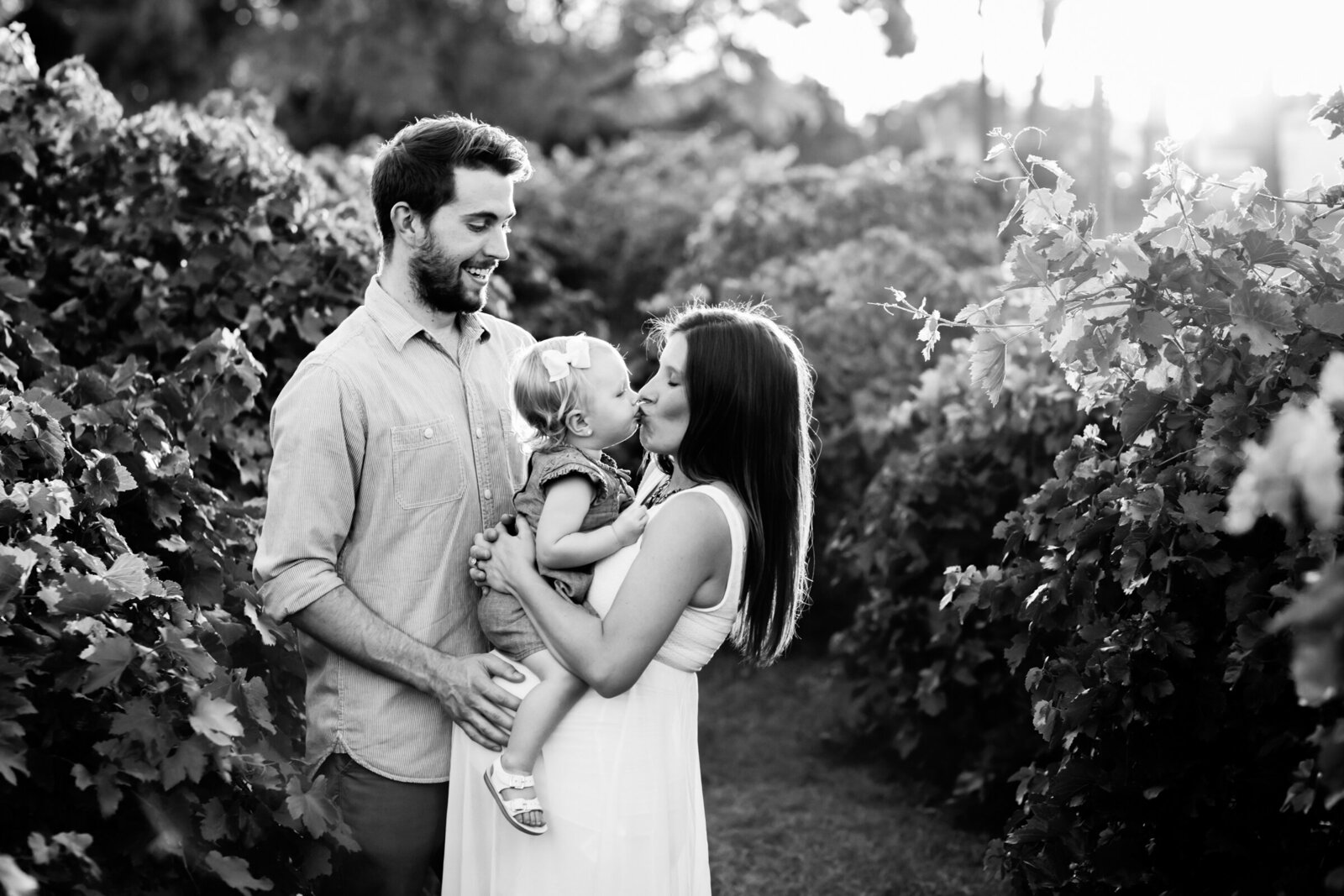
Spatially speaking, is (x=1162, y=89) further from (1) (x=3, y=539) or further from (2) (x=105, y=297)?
(1) (x=3, y=539)

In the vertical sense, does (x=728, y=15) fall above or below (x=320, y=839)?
Answer: above

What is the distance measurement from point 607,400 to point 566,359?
0.14 meters

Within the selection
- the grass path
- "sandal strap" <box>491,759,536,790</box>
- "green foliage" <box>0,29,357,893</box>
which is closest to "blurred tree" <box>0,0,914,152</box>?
the grass path

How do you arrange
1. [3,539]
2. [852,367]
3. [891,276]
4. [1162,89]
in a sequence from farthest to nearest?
[1162,89]
[891,276]
[852,367]
[3,539]

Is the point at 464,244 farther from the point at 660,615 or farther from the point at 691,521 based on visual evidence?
the point at 660,615

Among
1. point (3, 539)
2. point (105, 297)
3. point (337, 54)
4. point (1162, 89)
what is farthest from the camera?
point (337, 54)

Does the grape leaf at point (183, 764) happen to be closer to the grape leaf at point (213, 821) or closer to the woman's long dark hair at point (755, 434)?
the grape leaf at point (213, 821)

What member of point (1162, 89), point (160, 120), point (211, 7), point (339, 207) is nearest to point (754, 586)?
point (339, 207)

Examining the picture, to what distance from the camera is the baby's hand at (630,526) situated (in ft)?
9.61

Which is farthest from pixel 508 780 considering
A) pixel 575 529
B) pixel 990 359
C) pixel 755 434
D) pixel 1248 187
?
pixel 1248 187

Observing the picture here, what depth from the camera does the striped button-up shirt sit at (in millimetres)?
2947

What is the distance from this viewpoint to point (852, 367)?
24.2ft

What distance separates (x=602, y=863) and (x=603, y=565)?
669mm

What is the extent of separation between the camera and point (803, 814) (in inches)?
224
